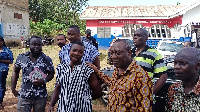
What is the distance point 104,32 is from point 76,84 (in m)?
21.1

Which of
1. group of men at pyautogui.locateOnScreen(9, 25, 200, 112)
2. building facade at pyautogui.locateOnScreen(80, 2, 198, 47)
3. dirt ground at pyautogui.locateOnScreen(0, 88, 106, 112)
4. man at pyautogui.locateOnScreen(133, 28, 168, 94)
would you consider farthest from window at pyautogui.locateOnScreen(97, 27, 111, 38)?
man at pyautogui.locateOnScreen(133, 28, 168, 94)

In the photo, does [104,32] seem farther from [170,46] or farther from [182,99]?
[182,99]

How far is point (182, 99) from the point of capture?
1.96 meters

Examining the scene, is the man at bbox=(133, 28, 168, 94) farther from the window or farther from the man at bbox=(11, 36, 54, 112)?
the window

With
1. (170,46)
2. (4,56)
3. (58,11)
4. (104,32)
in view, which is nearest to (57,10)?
(58,11)

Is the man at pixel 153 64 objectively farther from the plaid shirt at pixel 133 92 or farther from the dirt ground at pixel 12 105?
the dirt ground at pixel 12 105

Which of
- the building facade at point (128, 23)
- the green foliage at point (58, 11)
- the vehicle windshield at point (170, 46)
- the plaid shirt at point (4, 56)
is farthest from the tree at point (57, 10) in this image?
the plaid shirt at point (4, 56)

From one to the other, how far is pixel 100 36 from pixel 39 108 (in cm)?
2046

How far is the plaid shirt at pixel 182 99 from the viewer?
1.85 meters

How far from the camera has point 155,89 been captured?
10.2ft

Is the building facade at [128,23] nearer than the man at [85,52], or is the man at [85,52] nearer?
the man at [85,52]

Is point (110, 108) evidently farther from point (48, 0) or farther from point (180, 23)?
point (48, 0)

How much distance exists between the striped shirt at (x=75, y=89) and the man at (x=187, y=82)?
953 mm

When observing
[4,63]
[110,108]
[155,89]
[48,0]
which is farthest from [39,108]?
[48,0]
